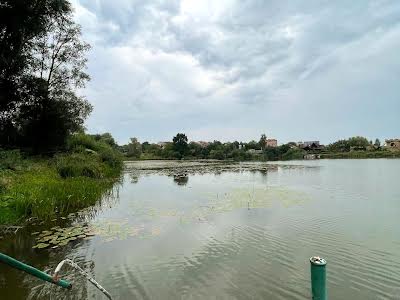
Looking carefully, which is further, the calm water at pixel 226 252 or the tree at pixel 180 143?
the tree at pixel 180 143

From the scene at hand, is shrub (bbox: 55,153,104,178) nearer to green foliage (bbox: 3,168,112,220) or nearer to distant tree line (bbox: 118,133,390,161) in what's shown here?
green foliage (bbox: 3,168,112,220)

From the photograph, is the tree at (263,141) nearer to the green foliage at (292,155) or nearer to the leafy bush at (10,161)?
the green foliage at (292,155)

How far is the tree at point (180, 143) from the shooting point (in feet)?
316

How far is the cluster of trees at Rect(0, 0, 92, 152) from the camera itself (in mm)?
16469

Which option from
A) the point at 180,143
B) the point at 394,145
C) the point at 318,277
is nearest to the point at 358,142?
the point at 394,145

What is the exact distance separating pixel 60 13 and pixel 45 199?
48.3 feet

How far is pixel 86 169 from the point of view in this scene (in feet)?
60.2

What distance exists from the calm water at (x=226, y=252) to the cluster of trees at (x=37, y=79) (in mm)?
10890

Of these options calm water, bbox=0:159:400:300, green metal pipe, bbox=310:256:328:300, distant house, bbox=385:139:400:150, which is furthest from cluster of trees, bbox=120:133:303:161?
green metal pipe, bbox=310:256:328:300

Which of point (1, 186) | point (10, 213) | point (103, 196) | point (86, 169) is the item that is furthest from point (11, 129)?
point (10, 213)

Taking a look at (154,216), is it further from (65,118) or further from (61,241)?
(65,118)

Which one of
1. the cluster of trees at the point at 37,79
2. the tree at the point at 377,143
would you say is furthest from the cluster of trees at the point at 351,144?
the cluster of trees at the point at 37,79

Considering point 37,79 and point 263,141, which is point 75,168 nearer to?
point 37,79

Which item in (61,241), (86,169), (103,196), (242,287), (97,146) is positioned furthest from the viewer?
(97,146)
